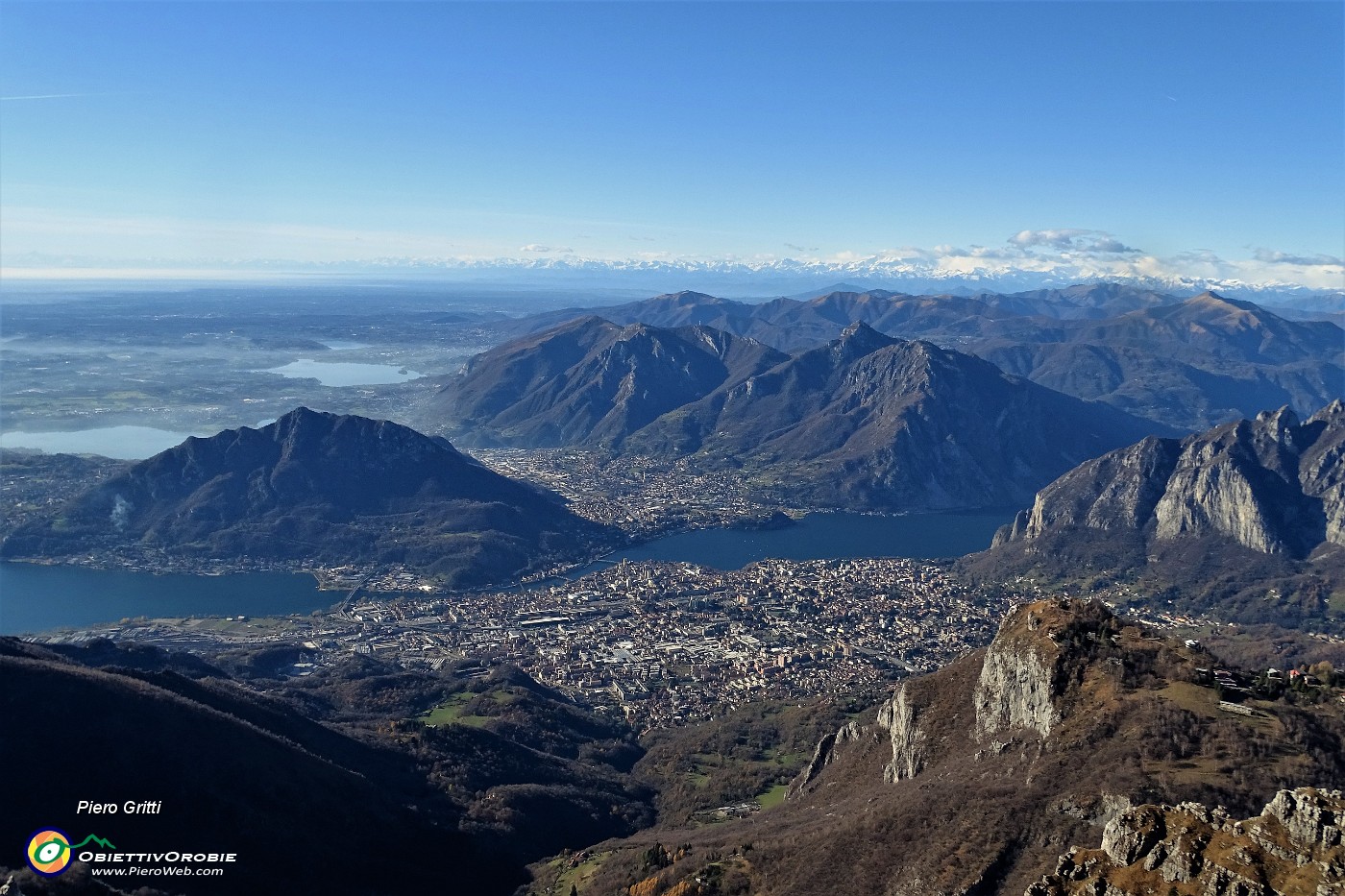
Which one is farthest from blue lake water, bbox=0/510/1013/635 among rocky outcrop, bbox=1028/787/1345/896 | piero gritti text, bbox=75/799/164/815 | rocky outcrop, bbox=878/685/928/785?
rocky outcrop, bbox=1028/787/1345/896

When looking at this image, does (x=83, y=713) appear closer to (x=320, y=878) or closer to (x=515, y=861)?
(x=320, y=878)

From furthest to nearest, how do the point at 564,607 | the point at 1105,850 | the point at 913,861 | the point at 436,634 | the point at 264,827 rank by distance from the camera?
the point at 564,607
the point at 436,634
the point at 264,827
the point at 913,861
the point at 1105,850

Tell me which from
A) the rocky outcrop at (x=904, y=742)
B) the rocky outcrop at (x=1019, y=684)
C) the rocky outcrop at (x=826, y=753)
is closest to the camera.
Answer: the rocky outcrop at (x=1019, y=684)

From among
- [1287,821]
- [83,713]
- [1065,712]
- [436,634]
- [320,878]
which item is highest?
[1287,821]

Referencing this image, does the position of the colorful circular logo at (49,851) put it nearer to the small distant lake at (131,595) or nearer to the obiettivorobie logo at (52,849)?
the obiettivorobie logo at (52,849)

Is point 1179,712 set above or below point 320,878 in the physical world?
above

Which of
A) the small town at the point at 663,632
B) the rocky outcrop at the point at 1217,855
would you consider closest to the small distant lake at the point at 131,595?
the small town at the point at 663,632

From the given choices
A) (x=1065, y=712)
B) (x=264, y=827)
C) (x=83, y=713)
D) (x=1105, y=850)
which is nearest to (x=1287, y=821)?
(x=1105, y=850)

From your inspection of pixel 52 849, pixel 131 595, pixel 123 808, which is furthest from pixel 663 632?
pixel 52 849
